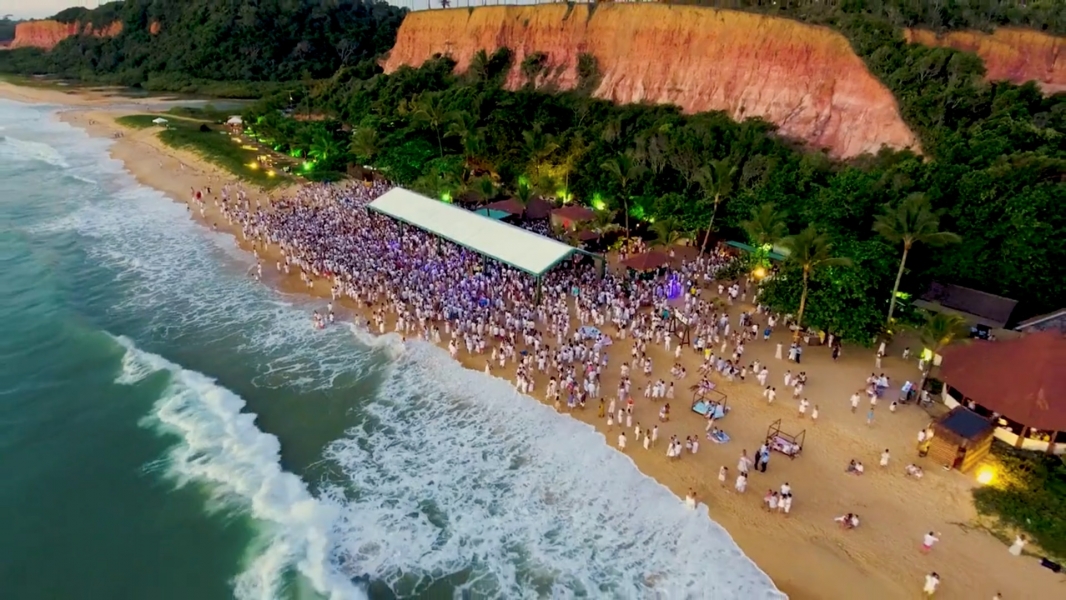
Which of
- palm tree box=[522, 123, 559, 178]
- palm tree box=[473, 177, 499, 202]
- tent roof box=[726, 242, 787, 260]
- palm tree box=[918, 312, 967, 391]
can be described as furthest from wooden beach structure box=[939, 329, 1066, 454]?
palm tree box=[522, 123, 559, 178]

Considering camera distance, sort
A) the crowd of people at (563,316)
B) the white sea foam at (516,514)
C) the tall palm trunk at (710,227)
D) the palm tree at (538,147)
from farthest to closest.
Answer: the palm tree at (538,147), the tall palm trunk at (710,227), the crowd of people at (563,316), the white sea foam at (516,514)

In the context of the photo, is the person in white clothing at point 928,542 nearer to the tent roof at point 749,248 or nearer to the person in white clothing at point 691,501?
the person in white clothing at point 691,501

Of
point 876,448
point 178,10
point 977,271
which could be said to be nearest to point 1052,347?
point 876,448

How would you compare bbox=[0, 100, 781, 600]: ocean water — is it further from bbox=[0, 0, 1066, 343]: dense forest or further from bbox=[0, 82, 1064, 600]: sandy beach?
bbox=[0, 0, 1066, 343]: dense forest

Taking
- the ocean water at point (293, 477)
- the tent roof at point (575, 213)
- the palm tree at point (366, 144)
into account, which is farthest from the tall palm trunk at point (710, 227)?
the palm tree at point (366, 144)

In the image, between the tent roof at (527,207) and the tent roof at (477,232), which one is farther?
the tent roof at (527,207)

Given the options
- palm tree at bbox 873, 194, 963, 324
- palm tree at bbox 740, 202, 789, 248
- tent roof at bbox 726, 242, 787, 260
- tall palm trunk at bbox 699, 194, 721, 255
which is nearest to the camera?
palm tree at bbox 873, 194, 963, 324
